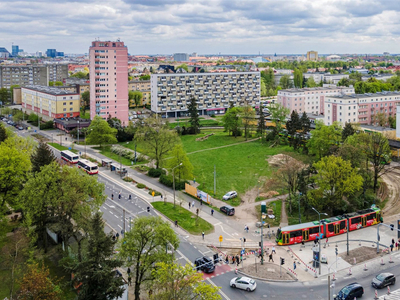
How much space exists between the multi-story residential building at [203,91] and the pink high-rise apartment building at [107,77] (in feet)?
63.8

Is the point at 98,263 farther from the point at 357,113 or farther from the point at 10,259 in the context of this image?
the point at 357,113

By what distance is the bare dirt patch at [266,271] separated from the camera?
1367 inches

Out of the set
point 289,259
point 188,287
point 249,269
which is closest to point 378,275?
point 289,259

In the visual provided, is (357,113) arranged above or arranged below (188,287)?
above

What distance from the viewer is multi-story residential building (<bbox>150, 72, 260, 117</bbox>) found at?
125750 mm

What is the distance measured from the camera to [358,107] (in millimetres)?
92000

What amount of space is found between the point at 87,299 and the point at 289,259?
20358 millimetres

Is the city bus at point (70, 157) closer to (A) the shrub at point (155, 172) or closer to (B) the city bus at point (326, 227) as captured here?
(A) the shrub at point (155, 172)

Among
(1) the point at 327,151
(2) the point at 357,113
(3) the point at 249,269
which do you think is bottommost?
(3) the point at 249,269

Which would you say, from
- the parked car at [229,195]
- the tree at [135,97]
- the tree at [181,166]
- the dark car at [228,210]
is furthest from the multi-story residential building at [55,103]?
the dark car at [228,210]

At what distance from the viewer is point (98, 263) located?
27141 millimetres

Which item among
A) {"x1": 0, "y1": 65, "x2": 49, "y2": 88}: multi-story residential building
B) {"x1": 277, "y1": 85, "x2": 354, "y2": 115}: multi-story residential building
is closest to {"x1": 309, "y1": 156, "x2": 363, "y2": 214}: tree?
{"x1": 277, "y1": 85, "x2": 354, "y2": 115}: multi-story residential building

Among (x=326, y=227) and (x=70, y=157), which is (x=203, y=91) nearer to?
(x=70, y=157)

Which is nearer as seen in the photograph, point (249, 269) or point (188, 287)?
point (188, 287)
